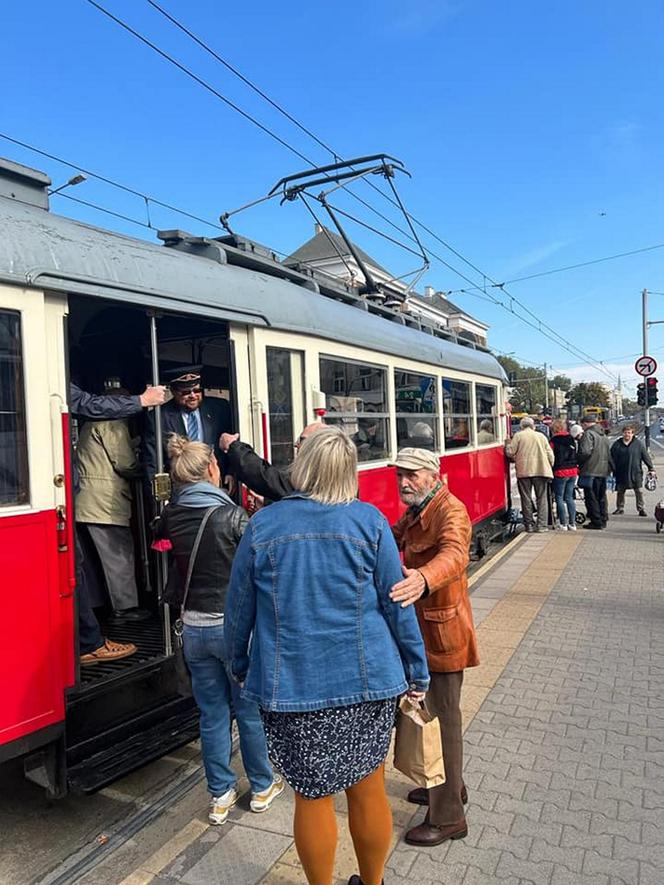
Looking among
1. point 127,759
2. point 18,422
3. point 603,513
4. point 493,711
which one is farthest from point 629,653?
point 603,513

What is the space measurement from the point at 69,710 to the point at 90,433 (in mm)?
1789

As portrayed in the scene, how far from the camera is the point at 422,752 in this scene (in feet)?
9.64

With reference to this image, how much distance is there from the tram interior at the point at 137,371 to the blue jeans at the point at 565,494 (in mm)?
7545

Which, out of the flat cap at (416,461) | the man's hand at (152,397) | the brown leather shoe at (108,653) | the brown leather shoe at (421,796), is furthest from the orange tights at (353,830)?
the man's hand at (152,397)

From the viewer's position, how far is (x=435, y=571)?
2748 mm

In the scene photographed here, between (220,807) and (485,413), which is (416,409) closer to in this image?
(485,413)

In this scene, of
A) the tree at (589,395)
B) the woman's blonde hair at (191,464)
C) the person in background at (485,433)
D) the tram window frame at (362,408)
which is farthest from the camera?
the tree at (589,395)

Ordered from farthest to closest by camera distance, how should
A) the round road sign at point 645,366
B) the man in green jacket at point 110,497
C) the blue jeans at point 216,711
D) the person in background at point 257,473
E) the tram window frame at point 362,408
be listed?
the round road sign at point 645,366, the tram window frame at point 362,408, the man in green jacket at point 110,497, the person in background at point 257,473, the blue jeans at point 216,711

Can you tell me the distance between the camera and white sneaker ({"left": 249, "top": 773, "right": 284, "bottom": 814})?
3.39m

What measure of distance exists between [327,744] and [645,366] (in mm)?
17729

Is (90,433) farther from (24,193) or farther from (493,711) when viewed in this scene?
(493,711)

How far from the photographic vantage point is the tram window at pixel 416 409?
6.77 meters

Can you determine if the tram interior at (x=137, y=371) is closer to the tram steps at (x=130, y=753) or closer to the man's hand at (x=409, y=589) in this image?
the tram steps at (x=130, y=753)

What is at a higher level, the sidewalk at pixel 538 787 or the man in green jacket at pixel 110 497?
the man in green jacket at pixel 110 497
